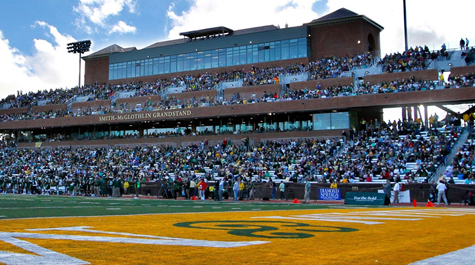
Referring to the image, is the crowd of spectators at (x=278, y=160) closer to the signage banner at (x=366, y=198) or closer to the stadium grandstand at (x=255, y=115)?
the stadium grandstand at (x=255, y=115)

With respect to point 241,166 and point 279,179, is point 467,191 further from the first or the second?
point 241,166

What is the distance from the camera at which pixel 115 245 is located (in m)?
6.00

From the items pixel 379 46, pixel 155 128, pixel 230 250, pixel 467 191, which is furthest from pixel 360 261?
pixel 379 46

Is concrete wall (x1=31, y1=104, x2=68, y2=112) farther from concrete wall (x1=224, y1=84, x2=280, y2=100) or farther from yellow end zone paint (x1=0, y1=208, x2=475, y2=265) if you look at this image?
yellow end zone paint (x1=0, y1=208, x2=475, y2=265)

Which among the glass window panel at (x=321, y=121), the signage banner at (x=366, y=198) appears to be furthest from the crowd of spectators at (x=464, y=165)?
the glass window panel at (x=321, y=121)

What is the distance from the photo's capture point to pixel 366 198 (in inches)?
977

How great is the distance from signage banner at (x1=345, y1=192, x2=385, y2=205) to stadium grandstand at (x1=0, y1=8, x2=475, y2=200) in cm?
396

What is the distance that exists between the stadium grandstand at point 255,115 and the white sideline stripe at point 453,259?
889 inches

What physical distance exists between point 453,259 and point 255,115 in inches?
1683

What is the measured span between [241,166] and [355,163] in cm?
962

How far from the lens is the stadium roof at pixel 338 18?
5181 cm

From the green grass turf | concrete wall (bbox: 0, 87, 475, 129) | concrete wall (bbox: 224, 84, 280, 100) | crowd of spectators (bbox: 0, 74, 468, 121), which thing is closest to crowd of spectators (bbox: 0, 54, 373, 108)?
concrete wall (bbox: 224, 84, 280, 100)

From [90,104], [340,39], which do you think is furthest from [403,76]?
[90,104]

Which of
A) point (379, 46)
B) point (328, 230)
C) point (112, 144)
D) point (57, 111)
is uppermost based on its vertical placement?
point (379, 46)
